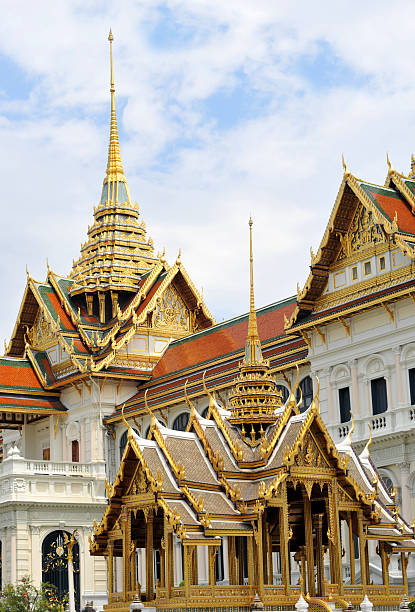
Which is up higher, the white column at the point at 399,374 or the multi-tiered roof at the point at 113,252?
the multi-tiered roof at the point at 113,252

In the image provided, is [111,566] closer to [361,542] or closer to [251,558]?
[251,558]

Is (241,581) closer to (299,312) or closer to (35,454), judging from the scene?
(299,312)

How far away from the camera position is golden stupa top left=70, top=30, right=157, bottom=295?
48188mm

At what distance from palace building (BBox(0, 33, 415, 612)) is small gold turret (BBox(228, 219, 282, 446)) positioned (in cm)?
3

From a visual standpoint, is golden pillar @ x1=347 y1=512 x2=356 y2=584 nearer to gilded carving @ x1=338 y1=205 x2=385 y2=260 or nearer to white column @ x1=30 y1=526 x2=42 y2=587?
gilded carving @ x1=338 y1=205 x2=385 y2=260

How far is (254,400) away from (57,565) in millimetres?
24585

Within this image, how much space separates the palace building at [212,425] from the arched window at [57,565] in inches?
2.7

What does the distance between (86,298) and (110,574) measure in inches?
1286

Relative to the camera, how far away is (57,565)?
38.9 metres

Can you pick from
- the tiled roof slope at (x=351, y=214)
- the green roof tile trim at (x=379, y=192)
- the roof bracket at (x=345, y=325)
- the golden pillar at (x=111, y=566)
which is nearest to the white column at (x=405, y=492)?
the roof bracket at (x=345, y=325)

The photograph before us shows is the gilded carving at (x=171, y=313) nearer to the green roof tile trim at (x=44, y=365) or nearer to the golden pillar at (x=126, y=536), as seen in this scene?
the green roof tile trim at (x=44, y=365)

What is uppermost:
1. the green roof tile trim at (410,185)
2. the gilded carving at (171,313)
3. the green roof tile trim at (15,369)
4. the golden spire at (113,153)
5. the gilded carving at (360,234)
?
the golden spire at (113,153)

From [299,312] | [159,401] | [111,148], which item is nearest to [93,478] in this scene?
[159,401]

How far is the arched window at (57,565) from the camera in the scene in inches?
1527
